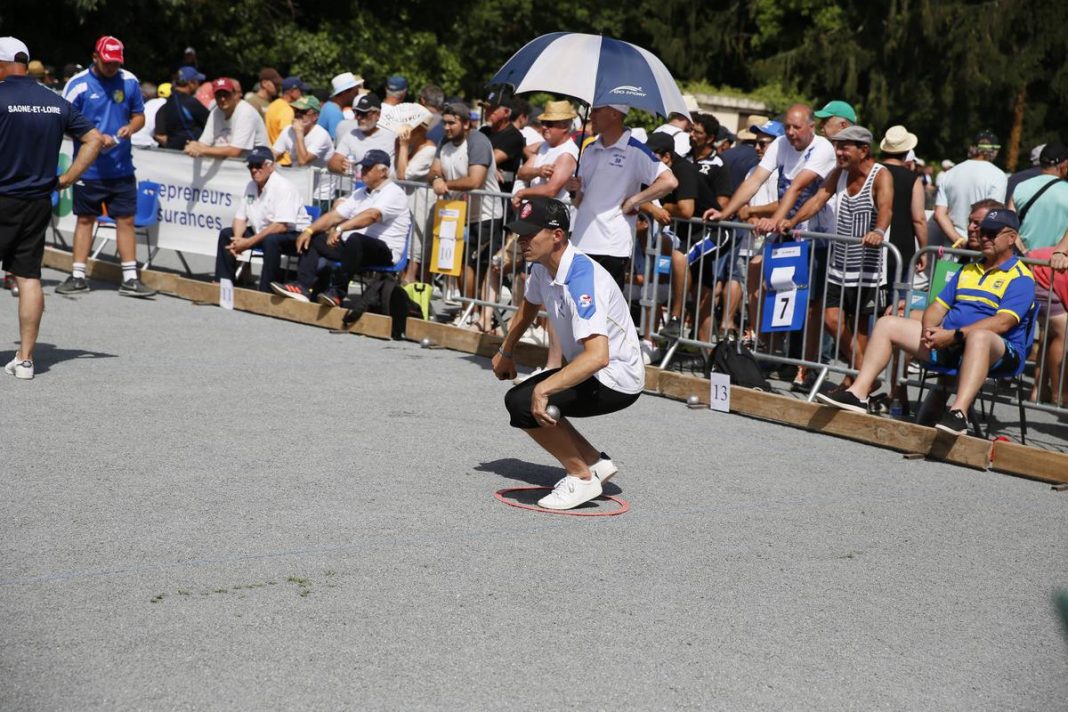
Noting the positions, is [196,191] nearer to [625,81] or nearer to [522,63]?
[522,63]

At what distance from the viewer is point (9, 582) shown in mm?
5227

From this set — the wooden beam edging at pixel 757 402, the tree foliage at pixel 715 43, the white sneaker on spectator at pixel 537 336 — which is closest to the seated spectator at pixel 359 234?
the wooden beam edging at pixel 757 402

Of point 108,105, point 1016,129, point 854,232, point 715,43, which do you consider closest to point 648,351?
point 854,232

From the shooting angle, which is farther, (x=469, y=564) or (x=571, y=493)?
(x=571, y=493)

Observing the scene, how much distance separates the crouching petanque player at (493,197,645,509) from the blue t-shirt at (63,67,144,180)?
717cm

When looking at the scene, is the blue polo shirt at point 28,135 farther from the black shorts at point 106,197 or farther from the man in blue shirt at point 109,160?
the black shorts at point 106,197

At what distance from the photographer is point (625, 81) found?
947 cm

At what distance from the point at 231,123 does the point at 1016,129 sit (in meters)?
29.0

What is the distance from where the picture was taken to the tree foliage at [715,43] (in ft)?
98.9

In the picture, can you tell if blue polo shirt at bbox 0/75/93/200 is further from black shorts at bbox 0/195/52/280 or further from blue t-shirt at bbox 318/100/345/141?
blue t-shirt at bbox 318/100/345/141

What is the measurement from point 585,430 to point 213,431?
7.98ft

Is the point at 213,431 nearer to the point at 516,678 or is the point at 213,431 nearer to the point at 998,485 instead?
the point at 516,678

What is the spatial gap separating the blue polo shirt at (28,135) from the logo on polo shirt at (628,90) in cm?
394

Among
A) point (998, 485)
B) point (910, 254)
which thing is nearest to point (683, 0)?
point (910, 254)
